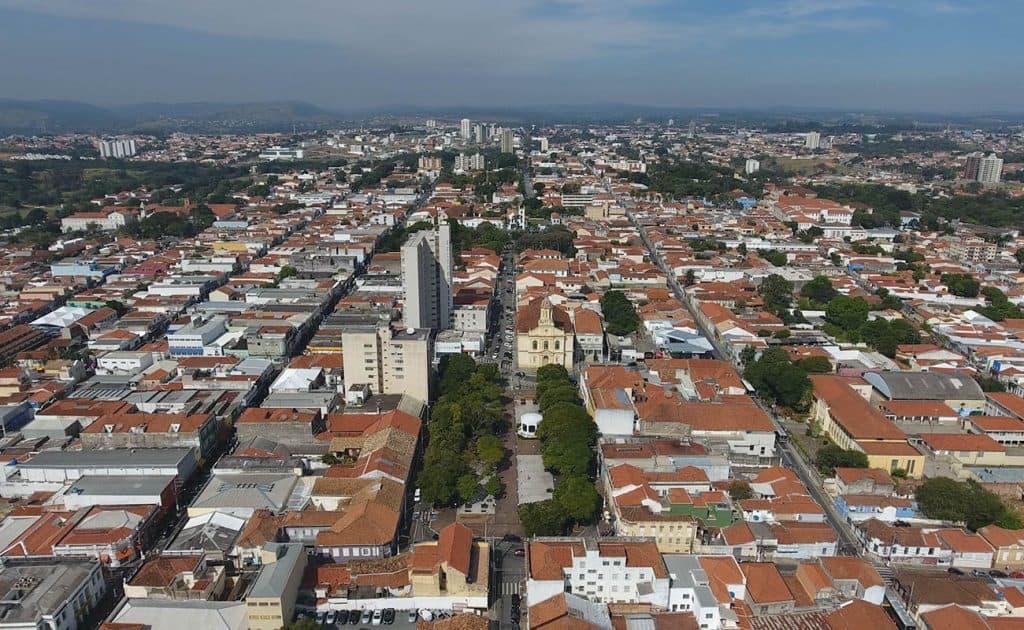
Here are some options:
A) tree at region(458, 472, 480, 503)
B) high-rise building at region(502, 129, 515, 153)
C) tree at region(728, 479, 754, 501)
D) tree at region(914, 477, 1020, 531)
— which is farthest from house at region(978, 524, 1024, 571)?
high-rise building at region(502, 129, 515, 153)

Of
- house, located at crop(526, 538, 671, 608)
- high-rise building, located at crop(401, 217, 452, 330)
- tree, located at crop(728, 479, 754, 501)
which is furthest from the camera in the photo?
high-rise building, located at crop(401, 217, 452, 330)

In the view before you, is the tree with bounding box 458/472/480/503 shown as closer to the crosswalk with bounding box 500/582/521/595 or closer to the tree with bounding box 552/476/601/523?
the tree with bounding box 552/476/601/523

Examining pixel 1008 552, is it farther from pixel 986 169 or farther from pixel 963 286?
pixel 986 169

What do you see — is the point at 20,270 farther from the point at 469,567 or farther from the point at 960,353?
the point at 960,353

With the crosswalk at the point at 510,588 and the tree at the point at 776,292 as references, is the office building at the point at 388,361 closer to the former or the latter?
the crosswalk at the point at 510,588

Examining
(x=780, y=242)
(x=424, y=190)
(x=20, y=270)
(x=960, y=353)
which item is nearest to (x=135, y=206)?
(x=20, y=270)

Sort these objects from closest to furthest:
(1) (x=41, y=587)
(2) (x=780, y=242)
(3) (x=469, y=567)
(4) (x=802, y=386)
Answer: (1) (x=41, y=587)
(3) (x=469, y=567)
(4) (x=802, y=386)
(2) (x=780, y=242)
